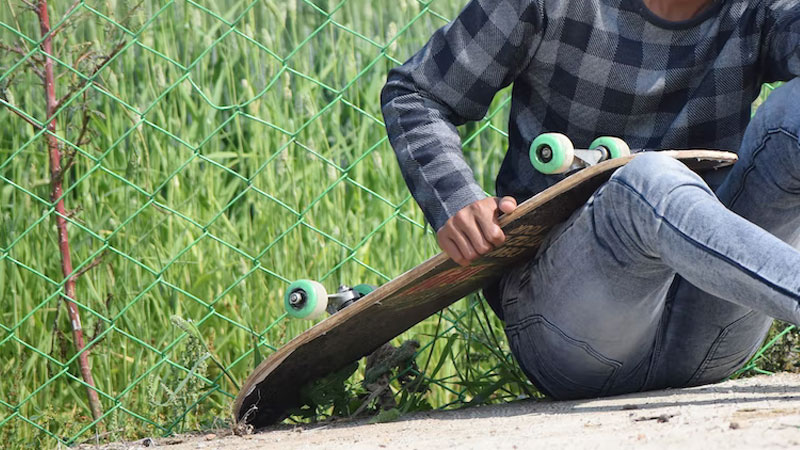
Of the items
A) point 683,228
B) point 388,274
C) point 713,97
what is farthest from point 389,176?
point 683,228

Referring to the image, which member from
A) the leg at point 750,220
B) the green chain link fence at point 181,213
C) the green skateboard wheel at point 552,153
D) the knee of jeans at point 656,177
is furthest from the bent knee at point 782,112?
the green chain link fence at point 181,213

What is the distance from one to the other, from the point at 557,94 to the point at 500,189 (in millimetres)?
246

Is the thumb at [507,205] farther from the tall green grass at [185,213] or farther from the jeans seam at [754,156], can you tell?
the tall green grass at [185,213]

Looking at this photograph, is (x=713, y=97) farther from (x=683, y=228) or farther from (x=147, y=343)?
(x=147, y=343)

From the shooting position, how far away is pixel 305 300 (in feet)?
6.79

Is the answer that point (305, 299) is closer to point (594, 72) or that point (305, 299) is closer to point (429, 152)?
point (429, 152)

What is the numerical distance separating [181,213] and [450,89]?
1080 mm

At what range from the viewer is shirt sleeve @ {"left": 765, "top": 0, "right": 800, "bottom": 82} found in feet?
6.65

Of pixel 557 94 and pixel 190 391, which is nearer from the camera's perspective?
pixel 557 94

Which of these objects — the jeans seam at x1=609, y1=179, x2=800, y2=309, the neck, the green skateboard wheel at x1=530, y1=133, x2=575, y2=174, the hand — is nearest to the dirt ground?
the jeans seam at x1=609, y1=179, x2=800, y2=309

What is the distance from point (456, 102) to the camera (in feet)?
7.05

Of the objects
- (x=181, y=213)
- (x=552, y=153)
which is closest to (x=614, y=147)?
(x=552, y=153)

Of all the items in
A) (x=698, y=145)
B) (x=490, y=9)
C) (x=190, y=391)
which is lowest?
(x=190, y=391)

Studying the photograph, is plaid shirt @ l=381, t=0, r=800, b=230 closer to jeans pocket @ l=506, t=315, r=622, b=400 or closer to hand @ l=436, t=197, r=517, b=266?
hand @ l=436, t=197, r=517, b=266
